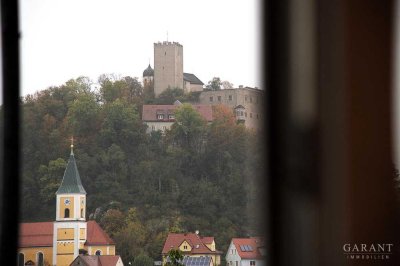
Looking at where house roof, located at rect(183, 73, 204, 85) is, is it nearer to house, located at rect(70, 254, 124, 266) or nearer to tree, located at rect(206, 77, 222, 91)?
tree, located at rect(206, 77, 222, 91)

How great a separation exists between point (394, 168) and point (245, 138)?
0.63 metres

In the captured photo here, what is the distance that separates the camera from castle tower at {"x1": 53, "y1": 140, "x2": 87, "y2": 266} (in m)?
2.75

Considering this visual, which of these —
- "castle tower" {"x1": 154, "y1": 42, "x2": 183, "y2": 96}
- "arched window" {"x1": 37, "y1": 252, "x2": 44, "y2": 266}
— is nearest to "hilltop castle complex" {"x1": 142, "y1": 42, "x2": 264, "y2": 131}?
"castle tower" {"x1": 154, "y1": 42, "x2": 183, "y2": 96}

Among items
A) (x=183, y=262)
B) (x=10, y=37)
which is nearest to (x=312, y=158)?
(x=183, y=262)

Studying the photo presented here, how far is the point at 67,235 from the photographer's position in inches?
110

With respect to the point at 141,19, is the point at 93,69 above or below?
below

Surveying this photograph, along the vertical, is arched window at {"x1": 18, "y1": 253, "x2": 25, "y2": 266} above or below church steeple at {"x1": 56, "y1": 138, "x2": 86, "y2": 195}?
below

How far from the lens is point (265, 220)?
267 centimetres

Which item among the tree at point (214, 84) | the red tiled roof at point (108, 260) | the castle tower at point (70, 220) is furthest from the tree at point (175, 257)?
the tree at point (214, 84)

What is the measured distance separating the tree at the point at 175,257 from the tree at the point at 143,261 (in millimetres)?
76

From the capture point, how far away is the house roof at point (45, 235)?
2750 mm

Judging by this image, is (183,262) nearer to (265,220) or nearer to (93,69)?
(265,220)

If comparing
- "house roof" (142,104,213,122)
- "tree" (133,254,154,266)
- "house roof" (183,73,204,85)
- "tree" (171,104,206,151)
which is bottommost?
"tree" (133,254,154,266)

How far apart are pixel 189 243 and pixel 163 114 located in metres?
0.59
